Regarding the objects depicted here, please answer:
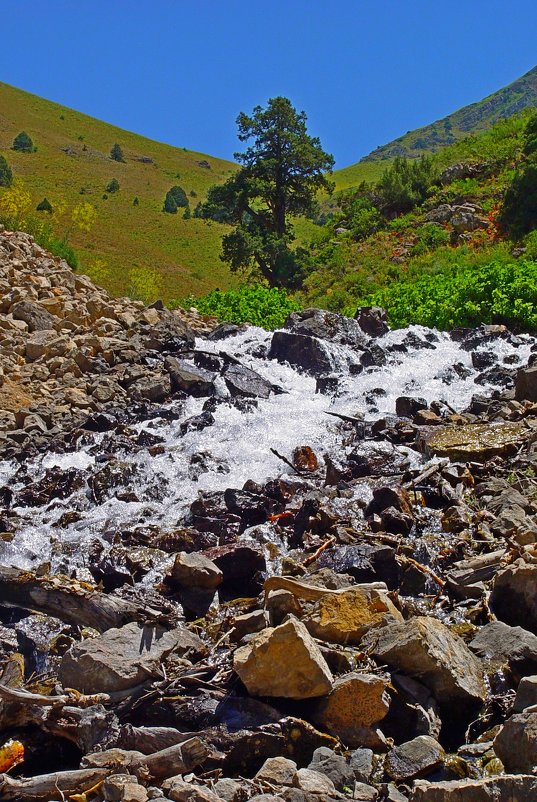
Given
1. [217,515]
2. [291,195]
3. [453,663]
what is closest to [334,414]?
[217,515]

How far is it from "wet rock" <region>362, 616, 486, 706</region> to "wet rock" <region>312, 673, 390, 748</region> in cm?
27

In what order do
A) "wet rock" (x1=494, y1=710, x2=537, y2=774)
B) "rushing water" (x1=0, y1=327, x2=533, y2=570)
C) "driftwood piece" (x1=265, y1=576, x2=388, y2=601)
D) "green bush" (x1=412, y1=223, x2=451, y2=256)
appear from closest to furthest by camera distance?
"wet rock" (x1=494, y1=710, x2=537, y2=774), "driftwood piece" (x1=265, y1=576, x2=388, y2=601), "rushing water" (x1=0, y1=327, x2=533, y2=570), "green bush" (x1=412, y1=223, x2=451, y2=256)

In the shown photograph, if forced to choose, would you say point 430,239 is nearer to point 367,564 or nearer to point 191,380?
point 191,380

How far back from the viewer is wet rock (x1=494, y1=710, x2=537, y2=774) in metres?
2.88

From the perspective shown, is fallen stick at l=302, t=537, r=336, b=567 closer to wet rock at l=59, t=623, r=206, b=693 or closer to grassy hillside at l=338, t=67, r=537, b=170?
wet rock at l=59, t=623, r=206, b=693

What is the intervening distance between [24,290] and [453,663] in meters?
13.7

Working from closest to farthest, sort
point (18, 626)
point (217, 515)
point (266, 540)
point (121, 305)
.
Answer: point (18, 626) < point (266, 540) < point (217, 515) < point (121, 305)

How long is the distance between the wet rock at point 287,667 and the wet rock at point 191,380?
899 centimetres

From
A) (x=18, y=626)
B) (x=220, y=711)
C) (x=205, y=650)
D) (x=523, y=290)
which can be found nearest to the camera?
(x=220, y=711)

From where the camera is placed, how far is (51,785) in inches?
129

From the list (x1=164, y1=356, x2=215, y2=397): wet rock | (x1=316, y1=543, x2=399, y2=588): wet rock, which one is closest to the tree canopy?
(x1=164, y1=356, x2=215, y2=397): wet rock

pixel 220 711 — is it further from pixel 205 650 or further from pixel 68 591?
pixel 68 591

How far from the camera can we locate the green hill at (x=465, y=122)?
11131cm

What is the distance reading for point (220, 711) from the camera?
3570 millimetres
